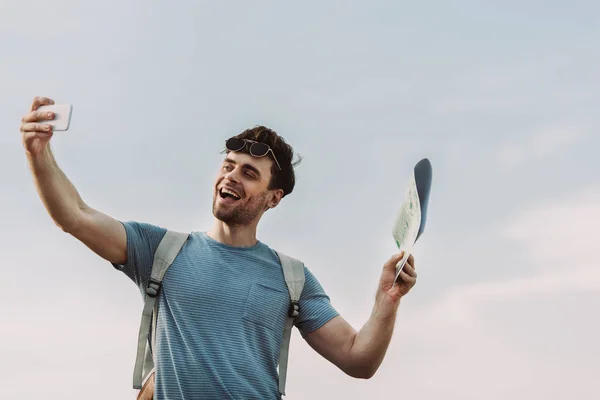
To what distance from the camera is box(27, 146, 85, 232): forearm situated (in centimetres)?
537

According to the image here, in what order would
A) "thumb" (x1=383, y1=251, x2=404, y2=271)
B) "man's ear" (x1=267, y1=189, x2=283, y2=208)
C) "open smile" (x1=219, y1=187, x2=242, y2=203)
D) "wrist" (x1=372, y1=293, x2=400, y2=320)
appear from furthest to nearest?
"man's ear" (x1=267, y1=189, x2=283, y2=208) → "open smile" (x1=219, y1=187, x2=242, y2=203) → "wrist" (x1=372, y1=293, x2=400, y2=320) → "thumb" (x1=383, y1=251, x2=404, y2=271)

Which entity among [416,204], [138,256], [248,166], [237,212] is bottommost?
[138,256]

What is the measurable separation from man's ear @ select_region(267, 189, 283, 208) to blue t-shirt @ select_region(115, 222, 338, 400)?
2.64 ft

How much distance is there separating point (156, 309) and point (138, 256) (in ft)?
1.41

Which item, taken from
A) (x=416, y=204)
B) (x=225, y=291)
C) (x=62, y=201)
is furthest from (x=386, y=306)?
(x=62, y=201)

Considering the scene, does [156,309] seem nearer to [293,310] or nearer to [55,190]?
[293,310]

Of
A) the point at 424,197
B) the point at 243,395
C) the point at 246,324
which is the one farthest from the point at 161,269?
the point at 424,197

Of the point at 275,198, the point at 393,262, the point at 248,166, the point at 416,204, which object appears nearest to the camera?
the point at 416,204

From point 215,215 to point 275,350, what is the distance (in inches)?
49.7

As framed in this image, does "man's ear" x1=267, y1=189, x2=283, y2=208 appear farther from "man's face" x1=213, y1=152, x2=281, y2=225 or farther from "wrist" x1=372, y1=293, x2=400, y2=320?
"wrist" x1=372, y1=293, x2=400, y2=320

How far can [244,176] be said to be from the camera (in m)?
6.98

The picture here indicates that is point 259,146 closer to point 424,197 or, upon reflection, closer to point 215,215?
point 215,215

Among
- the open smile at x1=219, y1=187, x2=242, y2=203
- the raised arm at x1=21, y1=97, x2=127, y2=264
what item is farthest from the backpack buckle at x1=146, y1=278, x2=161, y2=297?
the open smile at x1=219, y1=187, x2=242, y2=203

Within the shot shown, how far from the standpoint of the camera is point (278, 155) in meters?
7.41
